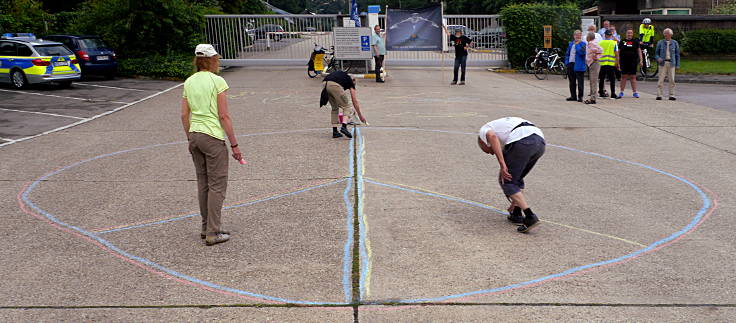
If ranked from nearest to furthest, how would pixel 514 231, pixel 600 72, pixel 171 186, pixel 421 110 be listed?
pixel 514 231, pixel 171 186, pixel 421 110, pixel 600 72

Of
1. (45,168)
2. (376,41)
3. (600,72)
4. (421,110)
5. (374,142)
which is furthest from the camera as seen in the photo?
(376,41)

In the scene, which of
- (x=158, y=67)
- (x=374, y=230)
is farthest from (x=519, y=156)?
(x=158, y=67)

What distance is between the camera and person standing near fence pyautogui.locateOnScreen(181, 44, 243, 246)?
5.70 m

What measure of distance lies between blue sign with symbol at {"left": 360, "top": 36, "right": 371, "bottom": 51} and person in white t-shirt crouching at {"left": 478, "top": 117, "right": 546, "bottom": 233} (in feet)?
52.1

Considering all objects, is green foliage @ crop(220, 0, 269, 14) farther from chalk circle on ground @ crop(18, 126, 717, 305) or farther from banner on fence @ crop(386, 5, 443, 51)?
chalk circle on ground @ crop(18, 126, 717, 305)

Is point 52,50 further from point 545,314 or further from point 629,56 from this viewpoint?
point 545,314

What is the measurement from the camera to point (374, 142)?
423 inches

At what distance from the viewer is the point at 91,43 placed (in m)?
21.9

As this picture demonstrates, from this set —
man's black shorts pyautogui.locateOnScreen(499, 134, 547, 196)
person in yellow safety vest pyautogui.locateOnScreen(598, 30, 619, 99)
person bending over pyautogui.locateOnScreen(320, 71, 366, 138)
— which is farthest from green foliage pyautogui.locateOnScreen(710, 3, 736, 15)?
man's black shorts pyautogui.locateOnScreen(499, 134, 547, 196)

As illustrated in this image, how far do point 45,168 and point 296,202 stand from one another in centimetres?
432

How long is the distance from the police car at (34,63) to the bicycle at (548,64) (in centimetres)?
1532

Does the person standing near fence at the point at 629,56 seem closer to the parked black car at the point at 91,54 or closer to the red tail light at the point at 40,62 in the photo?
the red tail light at the point at 40,62

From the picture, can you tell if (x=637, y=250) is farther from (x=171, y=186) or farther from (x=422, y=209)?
(x=171, y=186)

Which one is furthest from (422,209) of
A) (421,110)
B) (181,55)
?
(181,55)
